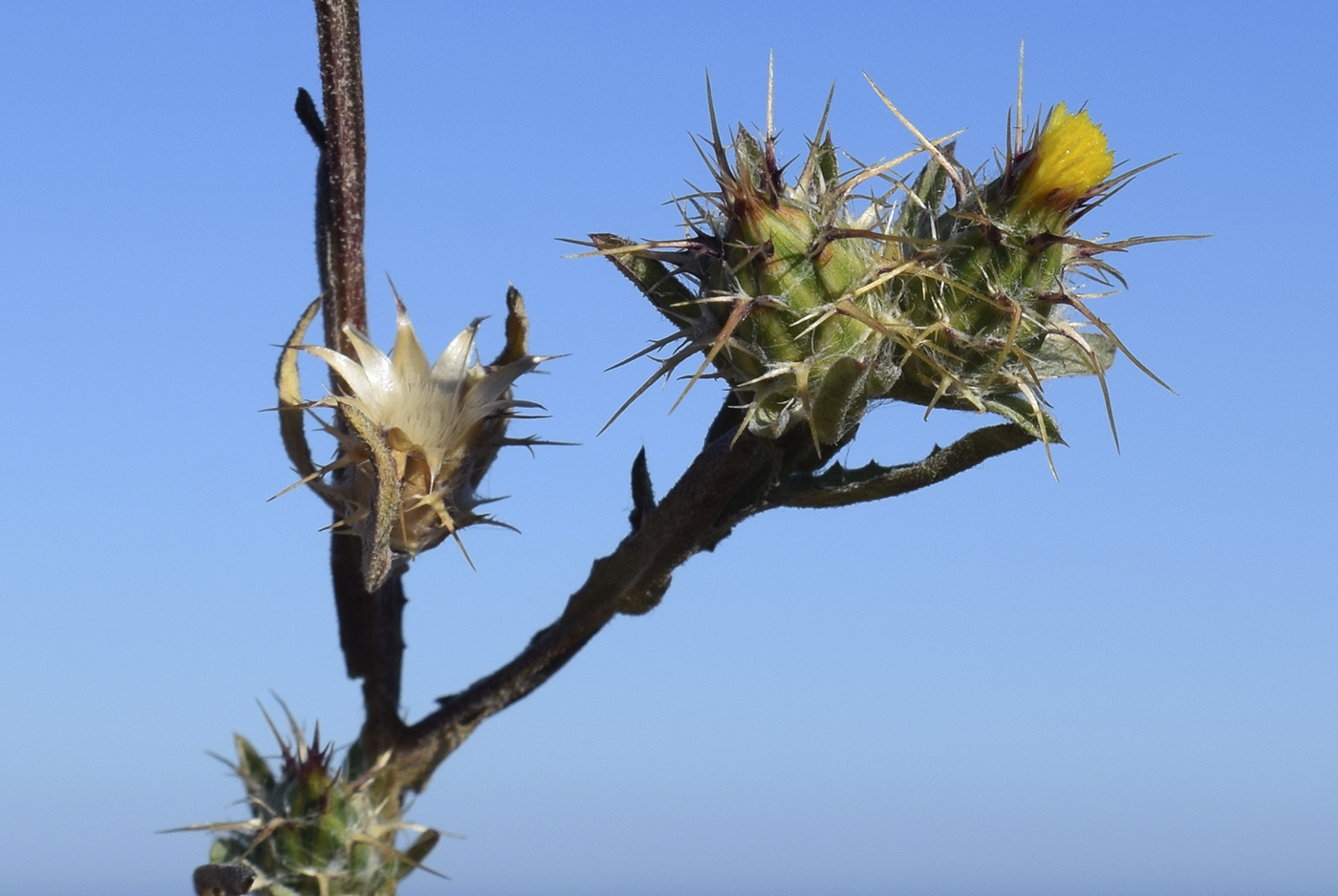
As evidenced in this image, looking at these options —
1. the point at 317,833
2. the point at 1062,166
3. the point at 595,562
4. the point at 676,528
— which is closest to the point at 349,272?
the point at 595,562

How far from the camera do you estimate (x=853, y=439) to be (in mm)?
3098

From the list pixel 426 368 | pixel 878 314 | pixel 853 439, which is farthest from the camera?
pixel 426 368

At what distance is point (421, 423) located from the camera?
339 cm

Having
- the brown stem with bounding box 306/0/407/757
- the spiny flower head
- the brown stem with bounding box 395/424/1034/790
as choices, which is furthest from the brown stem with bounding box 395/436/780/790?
the spiny flower head

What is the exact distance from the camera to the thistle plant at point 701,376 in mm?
2727

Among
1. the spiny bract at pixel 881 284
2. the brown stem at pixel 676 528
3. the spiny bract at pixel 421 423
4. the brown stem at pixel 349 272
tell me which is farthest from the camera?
the brown stem at pixel 349 272

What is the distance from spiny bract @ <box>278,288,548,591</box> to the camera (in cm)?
334

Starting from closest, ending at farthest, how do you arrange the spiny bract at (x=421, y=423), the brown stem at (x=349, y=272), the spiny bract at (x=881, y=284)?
the spiny bract at (x=881, y=284) < the spiny bract at (x=421, y=423) < the brown stem at (x=349, y=272)

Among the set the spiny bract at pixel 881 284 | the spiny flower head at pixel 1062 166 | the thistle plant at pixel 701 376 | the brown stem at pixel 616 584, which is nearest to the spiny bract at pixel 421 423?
the thistle plant at pixel 701 376

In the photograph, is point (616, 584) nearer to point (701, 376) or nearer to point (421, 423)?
point (421, 423)

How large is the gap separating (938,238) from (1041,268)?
0.70 feet

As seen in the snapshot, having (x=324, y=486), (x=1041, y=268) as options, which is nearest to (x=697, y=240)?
(x=1041, y=268)

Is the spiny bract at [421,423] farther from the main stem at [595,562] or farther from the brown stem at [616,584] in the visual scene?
the brown stem at [616,584]

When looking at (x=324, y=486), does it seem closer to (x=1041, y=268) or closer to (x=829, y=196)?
(x=829, y=196)
